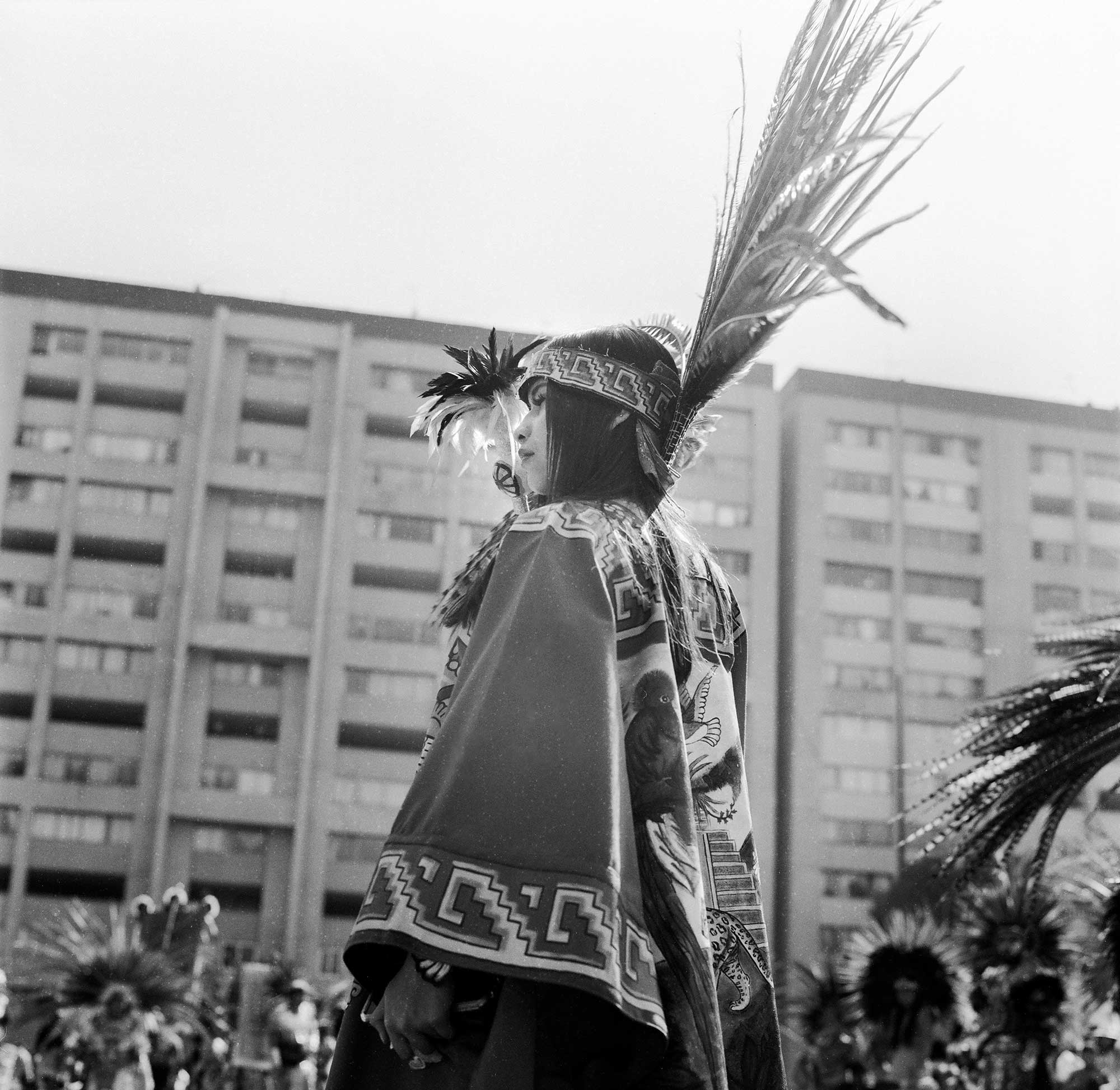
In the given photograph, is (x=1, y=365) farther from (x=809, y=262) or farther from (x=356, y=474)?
(x=809, y=262)

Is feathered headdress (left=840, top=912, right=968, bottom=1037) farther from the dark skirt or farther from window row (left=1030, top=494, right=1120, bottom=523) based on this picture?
window row (left=1030, top=494, right=1120, bottom=523)

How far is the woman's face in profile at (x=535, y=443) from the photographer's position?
185cm

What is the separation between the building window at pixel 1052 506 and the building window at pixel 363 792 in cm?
1772

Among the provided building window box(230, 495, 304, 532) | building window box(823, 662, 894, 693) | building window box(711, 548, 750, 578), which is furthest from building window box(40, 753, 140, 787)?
building window box(823, 662, 894, 693)

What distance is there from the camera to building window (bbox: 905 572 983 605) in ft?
121

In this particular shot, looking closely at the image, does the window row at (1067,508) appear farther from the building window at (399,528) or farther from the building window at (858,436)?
the building window at (399,528)

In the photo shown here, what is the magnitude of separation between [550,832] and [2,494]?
3528cm

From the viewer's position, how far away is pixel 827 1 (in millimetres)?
1808

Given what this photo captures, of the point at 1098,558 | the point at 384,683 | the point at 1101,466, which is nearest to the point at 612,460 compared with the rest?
the point at 384,683

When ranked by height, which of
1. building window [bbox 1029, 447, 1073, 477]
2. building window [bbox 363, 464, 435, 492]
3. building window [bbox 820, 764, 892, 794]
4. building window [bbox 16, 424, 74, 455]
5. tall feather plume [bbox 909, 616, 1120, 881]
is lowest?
tall feather plume [bbox 909, 616, 1120, 881]

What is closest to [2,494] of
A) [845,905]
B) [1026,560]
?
[845,905]

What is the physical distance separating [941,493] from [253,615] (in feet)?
57.8

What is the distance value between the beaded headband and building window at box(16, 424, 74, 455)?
35.6m

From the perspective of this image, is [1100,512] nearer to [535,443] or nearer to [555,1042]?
[535,443]
